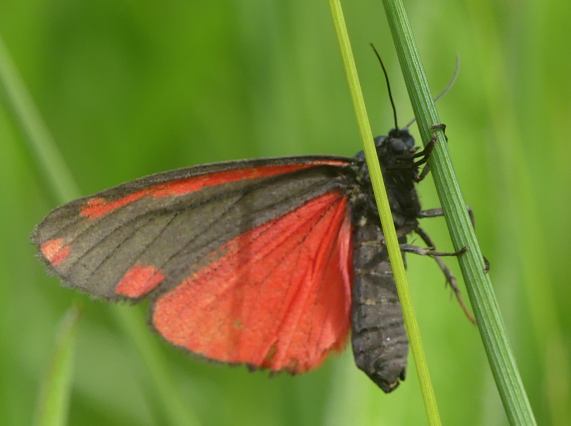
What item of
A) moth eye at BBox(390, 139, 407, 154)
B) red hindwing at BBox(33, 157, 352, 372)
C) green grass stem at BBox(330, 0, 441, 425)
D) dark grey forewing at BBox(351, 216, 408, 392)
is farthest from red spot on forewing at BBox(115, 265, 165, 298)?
green grass stem at BBox(330, 0, 441, 425)

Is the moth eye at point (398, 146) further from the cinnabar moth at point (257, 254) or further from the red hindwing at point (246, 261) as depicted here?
the red hindwing at point (246, 261)

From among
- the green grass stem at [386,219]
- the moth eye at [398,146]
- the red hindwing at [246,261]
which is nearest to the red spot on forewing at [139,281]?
the red hindwing at [246,261]

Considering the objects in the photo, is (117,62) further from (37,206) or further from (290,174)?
(290,174)

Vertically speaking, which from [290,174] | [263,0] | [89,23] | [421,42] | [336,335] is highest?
[89,23]

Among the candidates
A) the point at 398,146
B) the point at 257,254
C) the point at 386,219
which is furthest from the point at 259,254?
the point at 386,219

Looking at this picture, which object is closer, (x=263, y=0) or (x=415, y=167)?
(x=415, y=167)

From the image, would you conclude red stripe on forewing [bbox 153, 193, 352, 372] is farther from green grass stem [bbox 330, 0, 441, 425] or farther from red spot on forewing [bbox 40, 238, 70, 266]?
green grass stem [bbox 330, 0, 441, 425]

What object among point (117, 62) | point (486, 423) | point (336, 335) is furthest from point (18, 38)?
point (486, 423)
